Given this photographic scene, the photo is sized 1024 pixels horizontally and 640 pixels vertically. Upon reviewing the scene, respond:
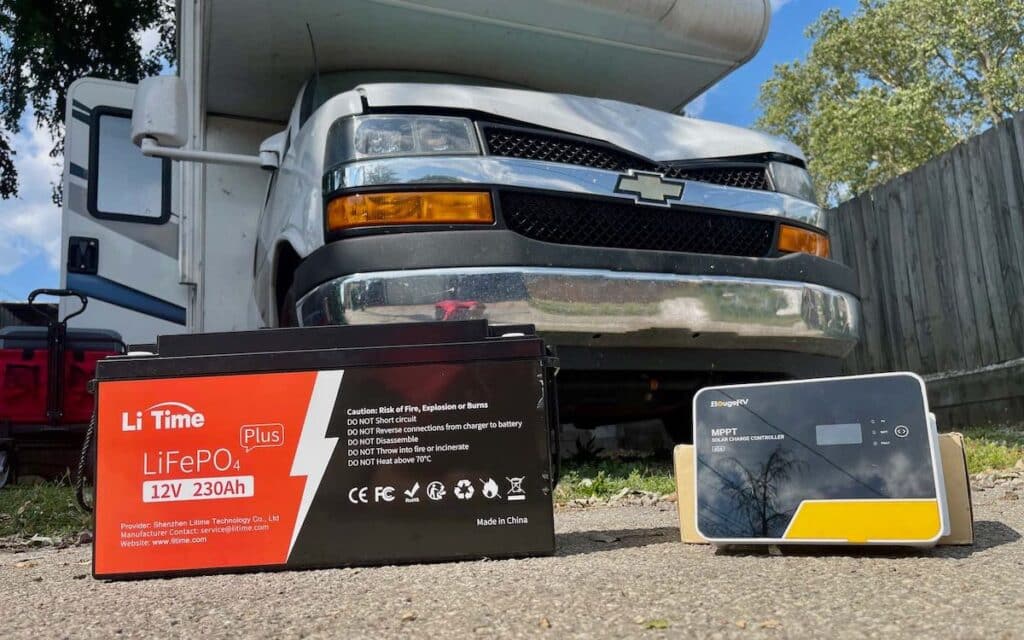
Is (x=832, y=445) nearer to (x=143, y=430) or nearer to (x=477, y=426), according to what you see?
(x=477, y=426)

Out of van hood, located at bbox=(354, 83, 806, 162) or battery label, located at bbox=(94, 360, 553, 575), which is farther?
van hood, located at bbox=(354, 83, 806, 162)

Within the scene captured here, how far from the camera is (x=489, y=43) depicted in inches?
150

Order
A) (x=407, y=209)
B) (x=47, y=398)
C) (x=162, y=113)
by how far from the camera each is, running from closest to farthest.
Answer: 1. (x=407, y=209)
2. (x=162, y=113)
3. (x=47, y=398)

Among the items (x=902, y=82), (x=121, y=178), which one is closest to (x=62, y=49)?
(x=121, y=178)

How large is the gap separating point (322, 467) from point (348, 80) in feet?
7.36

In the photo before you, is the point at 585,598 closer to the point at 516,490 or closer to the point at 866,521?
the point at 516,490

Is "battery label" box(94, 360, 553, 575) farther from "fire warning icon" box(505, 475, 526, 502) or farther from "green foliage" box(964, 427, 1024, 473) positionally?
"green foliage" box(964, 427, 1024, 473)

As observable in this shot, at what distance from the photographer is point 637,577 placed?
5.75 feet

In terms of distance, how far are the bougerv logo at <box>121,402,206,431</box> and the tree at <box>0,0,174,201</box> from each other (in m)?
10.5

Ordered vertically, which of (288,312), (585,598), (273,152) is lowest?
(585,598)

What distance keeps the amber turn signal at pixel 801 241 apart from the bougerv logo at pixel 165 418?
2362 mm

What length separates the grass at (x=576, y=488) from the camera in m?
2.98

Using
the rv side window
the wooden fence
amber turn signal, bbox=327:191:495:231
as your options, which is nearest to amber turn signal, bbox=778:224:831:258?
amber turn signal, bbox=327:191:495:231

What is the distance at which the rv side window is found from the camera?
4.49m
